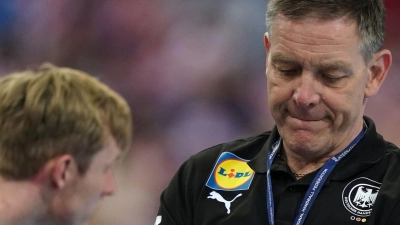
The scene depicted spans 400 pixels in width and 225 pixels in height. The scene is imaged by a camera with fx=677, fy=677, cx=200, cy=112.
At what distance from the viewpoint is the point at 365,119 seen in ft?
7.32

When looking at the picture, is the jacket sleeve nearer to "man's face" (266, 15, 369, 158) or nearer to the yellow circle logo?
the yellow circle logo

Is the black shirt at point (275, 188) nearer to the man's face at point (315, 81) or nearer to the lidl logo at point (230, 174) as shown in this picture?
the lidl logo at point (230, 174)

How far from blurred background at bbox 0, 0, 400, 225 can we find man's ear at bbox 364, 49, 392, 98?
1.50 m

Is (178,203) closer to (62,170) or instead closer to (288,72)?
(288,72)

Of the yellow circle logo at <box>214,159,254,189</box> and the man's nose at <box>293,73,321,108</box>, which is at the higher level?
the man's nose at <box>293,73,321,108</box>

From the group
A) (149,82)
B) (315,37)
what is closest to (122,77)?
(149,82)

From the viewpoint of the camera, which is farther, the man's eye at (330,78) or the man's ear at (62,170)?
the man's eye at (330,78)

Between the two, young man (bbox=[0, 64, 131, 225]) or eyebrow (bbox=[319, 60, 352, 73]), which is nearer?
young man (bbox=[0, 64, 131, 225])

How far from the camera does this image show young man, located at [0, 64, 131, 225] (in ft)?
4.66

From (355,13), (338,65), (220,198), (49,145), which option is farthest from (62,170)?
(355,13)

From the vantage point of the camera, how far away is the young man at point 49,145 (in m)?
1.42

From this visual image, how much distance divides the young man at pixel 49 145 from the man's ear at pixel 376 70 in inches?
36.8

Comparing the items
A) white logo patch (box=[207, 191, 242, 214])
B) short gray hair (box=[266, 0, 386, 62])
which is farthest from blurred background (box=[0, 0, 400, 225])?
short gray hair (box=[266, 0, 386, 62])

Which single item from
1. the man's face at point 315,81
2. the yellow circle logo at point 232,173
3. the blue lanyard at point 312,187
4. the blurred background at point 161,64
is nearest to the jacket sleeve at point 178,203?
the yellow circle logo at point 232,173
